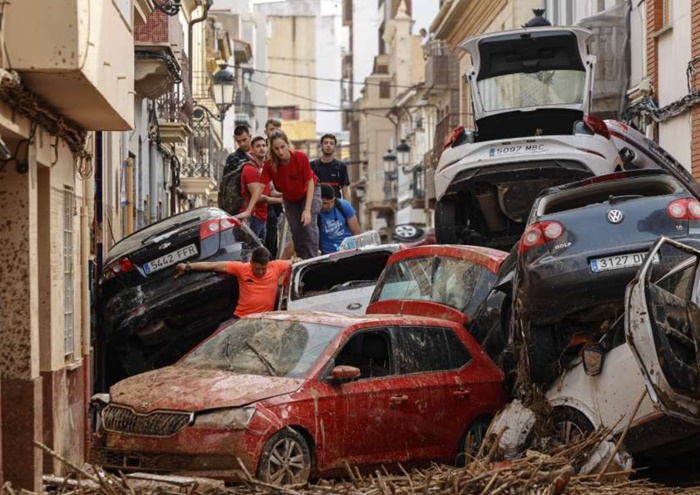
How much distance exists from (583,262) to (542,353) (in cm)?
70

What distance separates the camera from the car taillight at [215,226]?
A: 16.0 meters

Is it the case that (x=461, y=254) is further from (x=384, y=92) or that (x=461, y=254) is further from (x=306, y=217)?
(x=384, y=92)

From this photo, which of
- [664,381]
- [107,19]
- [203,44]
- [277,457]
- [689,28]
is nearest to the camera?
[664,381]

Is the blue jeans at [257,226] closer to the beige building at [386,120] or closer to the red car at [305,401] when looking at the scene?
the red car at [305,401]

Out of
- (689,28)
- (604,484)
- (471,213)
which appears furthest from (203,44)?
(604,484)

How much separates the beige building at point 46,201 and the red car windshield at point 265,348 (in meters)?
1.15

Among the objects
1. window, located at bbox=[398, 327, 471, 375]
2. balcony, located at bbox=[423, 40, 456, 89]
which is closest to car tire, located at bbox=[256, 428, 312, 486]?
window, located at bbox=[398, 327, 471, 375]

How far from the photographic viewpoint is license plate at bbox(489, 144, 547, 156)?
17844 millimetres

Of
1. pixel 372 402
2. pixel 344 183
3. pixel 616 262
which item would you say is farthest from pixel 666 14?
pixel 372 402

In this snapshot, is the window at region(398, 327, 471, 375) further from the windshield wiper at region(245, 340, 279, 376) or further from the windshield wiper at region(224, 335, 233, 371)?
the windshield wiper at region(224, 335, 233, 371)

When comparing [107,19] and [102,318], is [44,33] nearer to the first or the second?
[107,19]

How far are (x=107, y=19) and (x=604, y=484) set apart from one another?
5171 millimetres

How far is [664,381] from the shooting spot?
10.1m

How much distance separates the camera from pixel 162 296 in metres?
15.7
